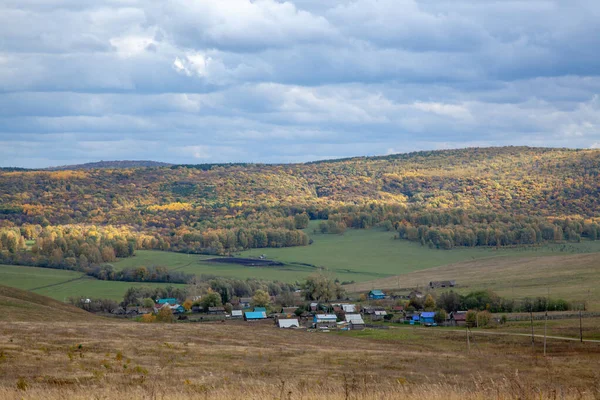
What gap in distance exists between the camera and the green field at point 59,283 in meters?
89.1

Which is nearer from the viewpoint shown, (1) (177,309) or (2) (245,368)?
(2) (245,368)

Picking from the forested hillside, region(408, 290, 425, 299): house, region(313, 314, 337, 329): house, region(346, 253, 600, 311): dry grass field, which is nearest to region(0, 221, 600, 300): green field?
region(346, 253, 600, 311): dry grass field

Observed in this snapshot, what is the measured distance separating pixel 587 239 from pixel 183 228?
8325 cm

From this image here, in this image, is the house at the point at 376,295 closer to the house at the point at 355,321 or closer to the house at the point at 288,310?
the house at the point at 288,310

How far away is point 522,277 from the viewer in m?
96.2

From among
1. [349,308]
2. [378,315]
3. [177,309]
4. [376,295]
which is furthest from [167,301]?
[378,315]

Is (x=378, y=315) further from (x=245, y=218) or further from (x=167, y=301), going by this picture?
(x=245, y=218)

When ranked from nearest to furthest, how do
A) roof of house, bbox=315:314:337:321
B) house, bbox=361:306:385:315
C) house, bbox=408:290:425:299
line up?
roof of house, bbox=315:314:337:321 → house, bbox=361:306:385:315 → house, bbox=408:290:425:299

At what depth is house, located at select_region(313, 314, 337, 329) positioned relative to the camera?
64.8m

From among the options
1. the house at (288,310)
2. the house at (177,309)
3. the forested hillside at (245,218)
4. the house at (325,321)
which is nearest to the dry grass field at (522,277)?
the house at (288,310)

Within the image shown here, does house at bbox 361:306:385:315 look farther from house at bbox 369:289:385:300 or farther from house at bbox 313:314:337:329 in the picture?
house at bbox 369:289:385:300

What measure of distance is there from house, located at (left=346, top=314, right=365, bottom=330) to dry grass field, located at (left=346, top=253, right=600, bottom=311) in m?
19.5

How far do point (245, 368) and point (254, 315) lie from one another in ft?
151

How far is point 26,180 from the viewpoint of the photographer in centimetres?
19588
